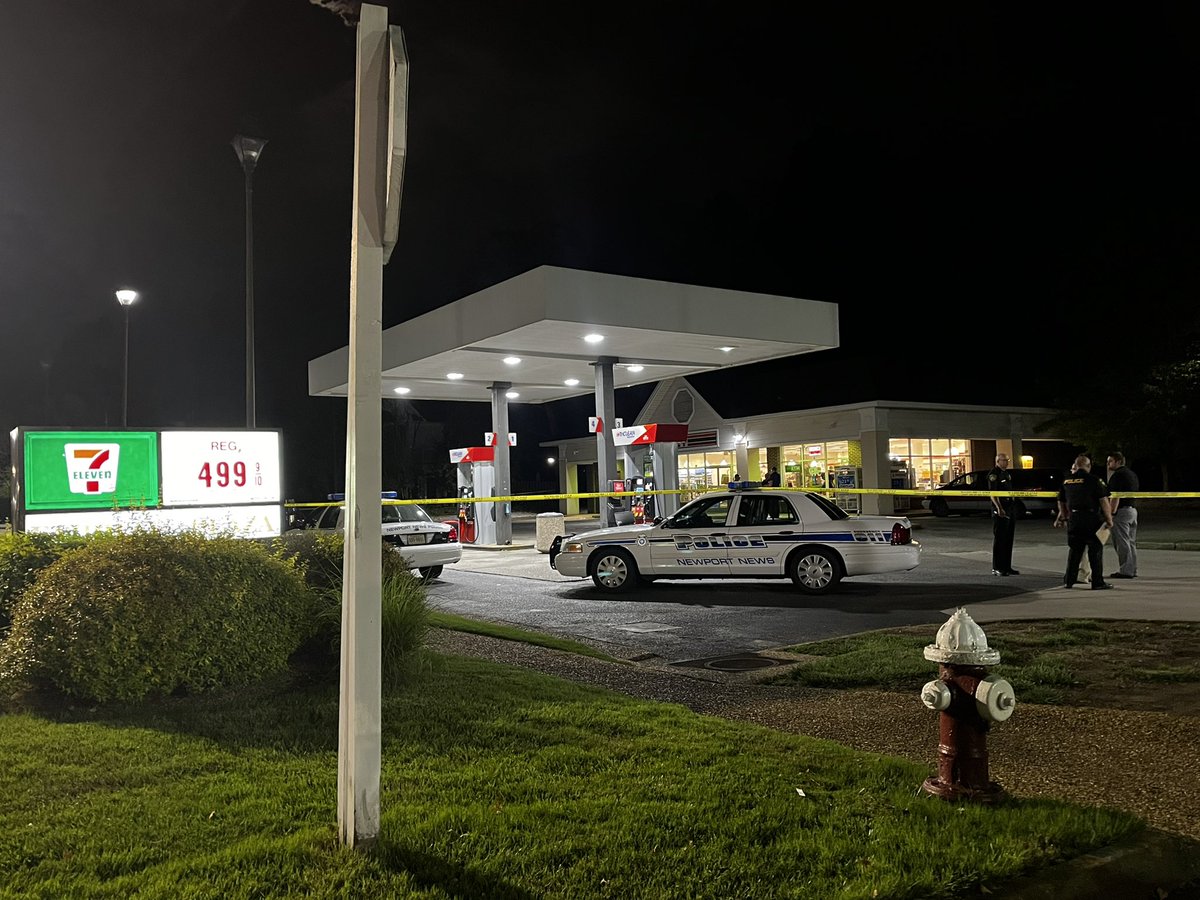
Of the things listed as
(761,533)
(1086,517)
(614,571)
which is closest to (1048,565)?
(1086,517)

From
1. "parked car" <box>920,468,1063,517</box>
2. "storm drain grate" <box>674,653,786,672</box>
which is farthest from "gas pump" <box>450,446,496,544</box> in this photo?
"storm drain grate" <box>674,653,786,672</box>

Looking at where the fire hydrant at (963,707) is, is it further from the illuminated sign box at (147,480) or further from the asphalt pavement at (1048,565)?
the illuminated sign box at (147,480)

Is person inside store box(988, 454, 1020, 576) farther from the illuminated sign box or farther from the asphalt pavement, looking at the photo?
the illuminated sign box

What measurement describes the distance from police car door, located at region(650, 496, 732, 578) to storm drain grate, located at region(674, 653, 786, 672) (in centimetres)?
487

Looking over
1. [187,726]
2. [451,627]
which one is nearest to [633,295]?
[451,627]

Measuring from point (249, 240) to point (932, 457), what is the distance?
29493 mm

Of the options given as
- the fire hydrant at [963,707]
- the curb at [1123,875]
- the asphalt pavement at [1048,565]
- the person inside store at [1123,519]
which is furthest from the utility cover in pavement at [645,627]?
the person inside store at [1123,519]

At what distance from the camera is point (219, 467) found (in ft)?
34.1

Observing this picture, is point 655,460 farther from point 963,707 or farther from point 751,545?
point 963,707

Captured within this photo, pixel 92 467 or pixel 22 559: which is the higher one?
pixel 92 467

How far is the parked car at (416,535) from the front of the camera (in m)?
16.5

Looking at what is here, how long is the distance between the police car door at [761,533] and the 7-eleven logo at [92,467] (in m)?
8.06

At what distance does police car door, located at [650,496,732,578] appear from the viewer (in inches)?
551

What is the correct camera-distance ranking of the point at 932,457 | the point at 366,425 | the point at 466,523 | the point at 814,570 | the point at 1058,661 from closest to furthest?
the point at 366,425 → the point at 1058,661 → the point at 814,570 → the point at 466,523 → the point at 932,457
